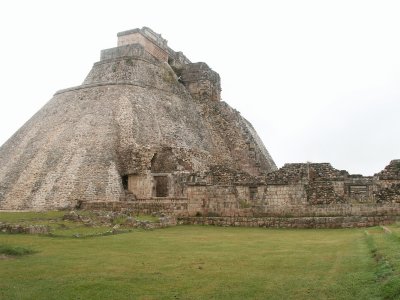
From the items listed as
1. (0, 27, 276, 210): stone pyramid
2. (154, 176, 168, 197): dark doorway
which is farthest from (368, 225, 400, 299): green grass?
(154, 176, 168, 197): dark doorway

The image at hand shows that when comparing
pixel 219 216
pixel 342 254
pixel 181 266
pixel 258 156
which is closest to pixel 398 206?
pixel 219 216

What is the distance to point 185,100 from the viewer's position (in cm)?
3750

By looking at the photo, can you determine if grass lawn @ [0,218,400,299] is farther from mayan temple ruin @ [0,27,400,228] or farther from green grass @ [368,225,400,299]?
mayan temple ruin @ [0,27,400,228]

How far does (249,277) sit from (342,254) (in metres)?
2.76

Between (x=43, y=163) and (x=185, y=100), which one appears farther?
(x=185, y=100)

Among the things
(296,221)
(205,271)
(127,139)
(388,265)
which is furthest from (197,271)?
(127,139)

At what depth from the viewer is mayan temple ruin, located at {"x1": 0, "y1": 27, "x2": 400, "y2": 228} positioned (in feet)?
61.2

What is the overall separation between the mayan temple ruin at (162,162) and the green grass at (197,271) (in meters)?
7.20

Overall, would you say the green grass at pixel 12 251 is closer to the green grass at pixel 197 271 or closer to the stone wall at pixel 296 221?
the green grass at pixel 197 271

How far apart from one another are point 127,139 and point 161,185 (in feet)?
12.1

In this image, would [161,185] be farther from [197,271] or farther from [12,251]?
[197,271]

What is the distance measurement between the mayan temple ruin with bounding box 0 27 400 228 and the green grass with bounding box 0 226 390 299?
7.20 m

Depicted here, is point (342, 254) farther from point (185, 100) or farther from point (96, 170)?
point (185, 100)

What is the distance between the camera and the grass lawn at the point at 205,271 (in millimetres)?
6480
